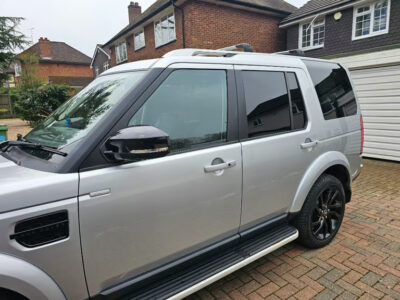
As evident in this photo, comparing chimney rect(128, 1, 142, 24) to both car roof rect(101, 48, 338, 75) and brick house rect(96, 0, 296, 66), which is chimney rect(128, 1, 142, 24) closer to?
brick house rect(96, 0, 296, 66)

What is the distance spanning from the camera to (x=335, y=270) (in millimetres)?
2883

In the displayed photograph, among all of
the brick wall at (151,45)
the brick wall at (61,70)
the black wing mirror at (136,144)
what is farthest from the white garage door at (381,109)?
the brick wall at (61,70)

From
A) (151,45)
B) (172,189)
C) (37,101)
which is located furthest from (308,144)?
(37,101)

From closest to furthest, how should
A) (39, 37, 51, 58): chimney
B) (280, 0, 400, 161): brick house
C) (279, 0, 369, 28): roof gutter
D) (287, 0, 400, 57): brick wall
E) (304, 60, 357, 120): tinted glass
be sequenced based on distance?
(304, 60, 357, 120): tinted glass
(280, 0, 400, 161): brick house
(287, 0, 400, 57): brick wall
(279, 0, 369, 28): roof gutter
(39, 37, 51, 58): chimney

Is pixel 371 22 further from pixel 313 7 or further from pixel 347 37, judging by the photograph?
pixel 313 7

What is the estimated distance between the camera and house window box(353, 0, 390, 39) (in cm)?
1116

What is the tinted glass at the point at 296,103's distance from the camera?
2844 mm

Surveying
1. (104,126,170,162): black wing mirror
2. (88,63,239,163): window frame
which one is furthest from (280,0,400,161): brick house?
(104,126,170,162): black wing mirror

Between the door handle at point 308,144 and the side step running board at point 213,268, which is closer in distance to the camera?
the side step running board at point 213,268

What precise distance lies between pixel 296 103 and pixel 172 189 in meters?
1.68

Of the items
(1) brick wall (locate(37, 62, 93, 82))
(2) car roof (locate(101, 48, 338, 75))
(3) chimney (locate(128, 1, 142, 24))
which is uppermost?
(3) chimney (locate(128, 1, 142, 24))

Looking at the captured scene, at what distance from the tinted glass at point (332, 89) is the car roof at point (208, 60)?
0.92 ft

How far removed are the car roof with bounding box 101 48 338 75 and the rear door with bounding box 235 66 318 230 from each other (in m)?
0.07

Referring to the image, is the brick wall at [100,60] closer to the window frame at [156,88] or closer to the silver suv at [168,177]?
the silver suv at [168,177]
